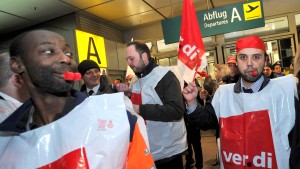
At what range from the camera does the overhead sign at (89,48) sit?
6297mm

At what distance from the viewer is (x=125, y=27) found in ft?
29.2

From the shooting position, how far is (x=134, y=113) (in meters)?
1.21

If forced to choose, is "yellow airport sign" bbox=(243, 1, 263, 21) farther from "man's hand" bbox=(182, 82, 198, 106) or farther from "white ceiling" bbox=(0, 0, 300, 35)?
"man's hand" bbox=(182, 82, 198, 106)

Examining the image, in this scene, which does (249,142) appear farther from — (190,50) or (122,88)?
(190,50)

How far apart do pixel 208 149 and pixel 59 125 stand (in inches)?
217

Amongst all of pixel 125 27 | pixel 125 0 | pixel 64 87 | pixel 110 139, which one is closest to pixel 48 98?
pixel 64 87

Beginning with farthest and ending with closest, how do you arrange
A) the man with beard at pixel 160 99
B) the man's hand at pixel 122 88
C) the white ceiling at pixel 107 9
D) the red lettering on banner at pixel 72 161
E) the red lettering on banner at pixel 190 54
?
the white ceiling at pixel 107 9 < the red lettering on banner at pixel 190 54 < the man with beard at pixel 160 99 < the man's hand at pixel 122 88 < the red lettering on banner at pixel 72 161

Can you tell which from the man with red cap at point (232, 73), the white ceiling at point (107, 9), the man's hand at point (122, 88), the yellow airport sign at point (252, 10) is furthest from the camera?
the white ceiling at point (107, 9)

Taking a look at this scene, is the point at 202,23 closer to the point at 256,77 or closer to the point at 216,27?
the point at 216,27

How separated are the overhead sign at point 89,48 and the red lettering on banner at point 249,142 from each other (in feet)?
16.1

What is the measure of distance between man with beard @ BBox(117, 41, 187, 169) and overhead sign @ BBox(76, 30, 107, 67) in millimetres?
4123

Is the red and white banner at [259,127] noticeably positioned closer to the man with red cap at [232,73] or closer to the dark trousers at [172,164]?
the dark trousers at [172,164]

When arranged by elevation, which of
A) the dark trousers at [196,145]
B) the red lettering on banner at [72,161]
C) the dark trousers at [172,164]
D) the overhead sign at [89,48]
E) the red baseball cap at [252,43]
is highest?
the overhead sign at [89,48]

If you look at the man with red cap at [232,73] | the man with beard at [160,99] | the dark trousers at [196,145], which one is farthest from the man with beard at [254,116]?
the dark trousers at [196,145]
